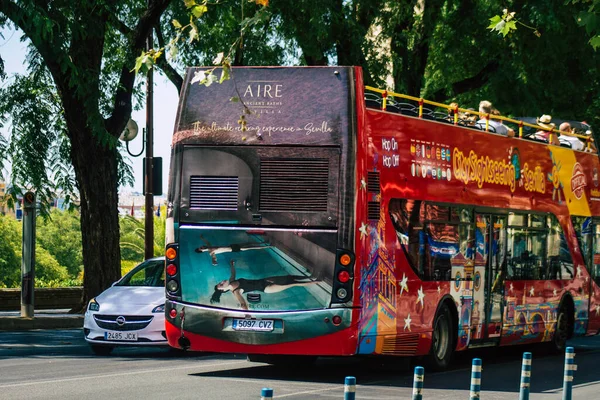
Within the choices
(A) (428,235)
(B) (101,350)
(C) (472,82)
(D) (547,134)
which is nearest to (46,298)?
(C) (472,82)

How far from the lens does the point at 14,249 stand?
119875 millimetres

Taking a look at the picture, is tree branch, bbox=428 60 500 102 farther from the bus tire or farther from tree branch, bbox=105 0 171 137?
the bus tire

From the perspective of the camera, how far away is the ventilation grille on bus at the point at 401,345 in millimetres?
15328

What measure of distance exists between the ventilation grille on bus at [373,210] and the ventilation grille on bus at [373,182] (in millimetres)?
150

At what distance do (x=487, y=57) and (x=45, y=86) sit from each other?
40.6ft

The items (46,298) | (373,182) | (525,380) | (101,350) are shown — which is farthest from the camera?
(46,298)

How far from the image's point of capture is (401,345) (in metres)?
15.6

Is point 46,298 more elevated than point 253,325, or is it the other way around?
point 253,325

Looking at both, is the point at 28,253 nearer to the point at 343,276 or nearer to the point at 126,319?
the point at 126,319

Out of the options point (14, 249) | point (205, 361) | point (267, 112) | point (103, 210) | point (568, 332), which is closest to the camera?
point (267, 112)

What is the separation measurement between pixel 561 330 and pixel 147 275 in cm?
692

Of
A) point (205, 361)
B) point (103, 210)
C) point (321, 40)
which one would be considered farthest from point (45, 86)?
point (205, 361)

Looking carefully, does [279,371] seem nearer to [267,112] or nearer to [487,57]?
[267,112]

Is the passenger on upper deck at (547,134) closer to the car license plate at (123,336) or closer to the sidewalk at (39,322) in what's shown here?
the car license plate at (123,336)
